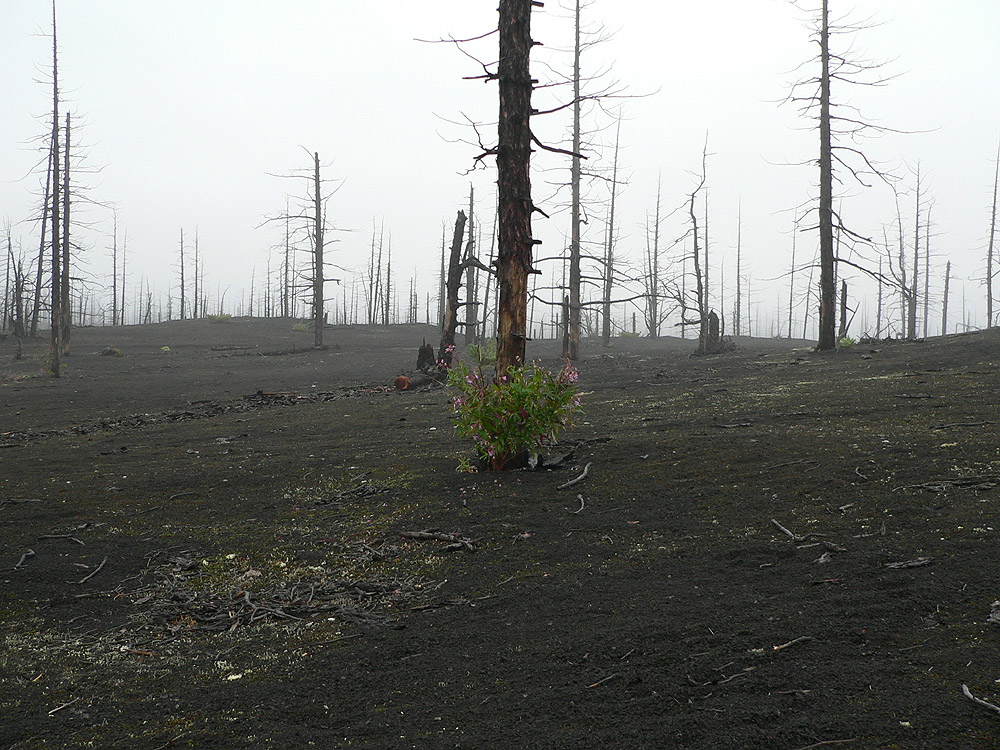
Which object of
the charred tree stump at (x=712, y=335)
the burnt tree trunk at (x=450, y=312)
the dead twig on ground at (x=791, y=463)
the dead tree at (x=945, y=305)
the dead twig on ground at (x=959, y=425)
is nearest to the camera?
the dead twig on ground at (x=791, y=463)

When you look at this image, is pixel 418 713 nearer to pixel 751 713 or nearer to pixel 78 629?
pixel 751 713

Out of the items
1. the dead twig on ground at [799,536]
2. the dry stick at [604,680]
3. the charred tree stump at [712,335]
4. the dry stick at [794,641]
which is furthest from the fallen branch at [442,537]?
the charred tree stump at [712,335]

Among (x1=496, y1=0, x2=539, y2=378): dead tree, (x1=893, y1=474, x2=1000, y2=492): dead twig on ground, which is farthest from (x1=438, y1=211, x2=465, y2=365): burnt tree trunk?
(x1=893, y1=474, x2=1000, y2=492): dead twig on ground

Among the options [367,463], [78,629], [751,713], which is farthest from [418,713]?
[367,463]

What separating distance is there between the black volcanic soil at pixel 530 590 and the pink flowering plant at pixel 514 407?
1.18 ft

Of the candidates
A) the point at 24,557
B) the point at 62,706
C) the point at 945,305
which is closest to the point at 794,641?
the point at 62,706

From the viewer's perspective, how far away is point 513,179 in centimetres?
671

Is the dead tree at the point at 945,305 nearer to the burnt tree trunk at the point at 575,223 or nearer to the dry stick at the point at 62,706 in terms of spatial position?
the burnt tree trunk at the point at 575,223

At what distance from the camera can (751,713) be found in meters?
2.31

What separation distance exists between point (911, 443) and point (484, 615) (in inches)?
170

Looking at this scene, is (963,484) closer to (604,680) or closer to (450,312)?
(604,680)

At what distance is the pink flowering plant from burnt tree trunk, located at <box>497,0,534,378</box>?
0.63 m

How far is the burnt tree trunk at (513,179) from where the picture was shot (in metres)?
6.67

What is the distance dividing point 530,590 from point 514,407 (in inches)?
96.3
